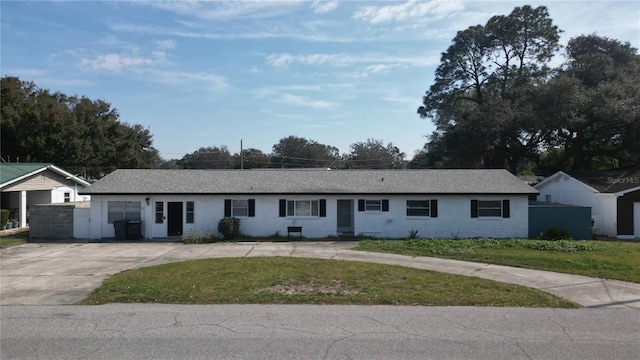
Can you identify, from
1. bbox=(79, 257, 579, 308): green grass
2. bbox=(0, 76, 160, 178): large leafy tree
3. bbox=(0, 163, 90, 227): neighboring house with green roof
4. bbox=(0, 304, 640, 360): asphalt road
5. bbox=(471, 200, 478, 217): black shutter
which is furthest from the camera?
bbox=(0, 76, 160, 178): large leafy tree

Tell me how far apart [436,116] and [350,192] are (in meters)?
38.2

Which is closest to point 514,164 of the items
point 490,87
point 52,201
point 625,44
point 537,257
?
point 490,87

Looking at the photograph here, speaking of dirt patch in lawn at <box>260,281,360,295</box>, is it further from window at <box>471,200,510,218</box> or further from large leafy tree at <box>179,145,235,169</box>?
large leafy tree at <box>179,145,235,169</box>

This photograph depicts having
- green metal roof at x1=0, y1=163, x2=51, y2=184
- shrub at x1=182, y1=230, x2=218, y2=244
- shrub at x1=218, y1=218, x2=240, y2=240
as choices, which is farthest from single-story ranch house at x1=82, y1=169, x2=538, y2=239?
green metal roof at x1=0, y1=163, x2=51, y2=184

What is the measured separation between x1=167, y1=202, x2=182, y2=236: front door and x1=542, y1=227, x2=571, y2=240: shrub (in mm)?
19835

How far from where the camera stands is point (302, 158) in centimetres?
9388

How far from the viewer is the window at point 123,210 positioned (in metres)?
24.7

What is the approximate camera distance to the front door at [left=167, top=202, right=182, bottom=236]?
24.9 meters

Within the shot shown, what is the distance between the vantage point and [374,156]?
9981 cm

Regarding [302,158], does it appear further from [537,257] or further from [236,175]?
[537,257]

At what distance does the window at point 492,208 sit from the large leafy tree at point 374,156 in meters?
70.5

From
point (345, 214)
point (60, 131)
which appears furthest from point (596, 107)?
point (60, 131)

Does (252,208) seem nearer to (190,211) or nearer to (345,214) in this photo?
(190,211)

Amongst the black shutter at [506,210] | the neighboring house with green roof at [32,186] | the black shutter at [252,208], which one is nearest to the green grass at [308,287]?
the black shutter at [252,208]
